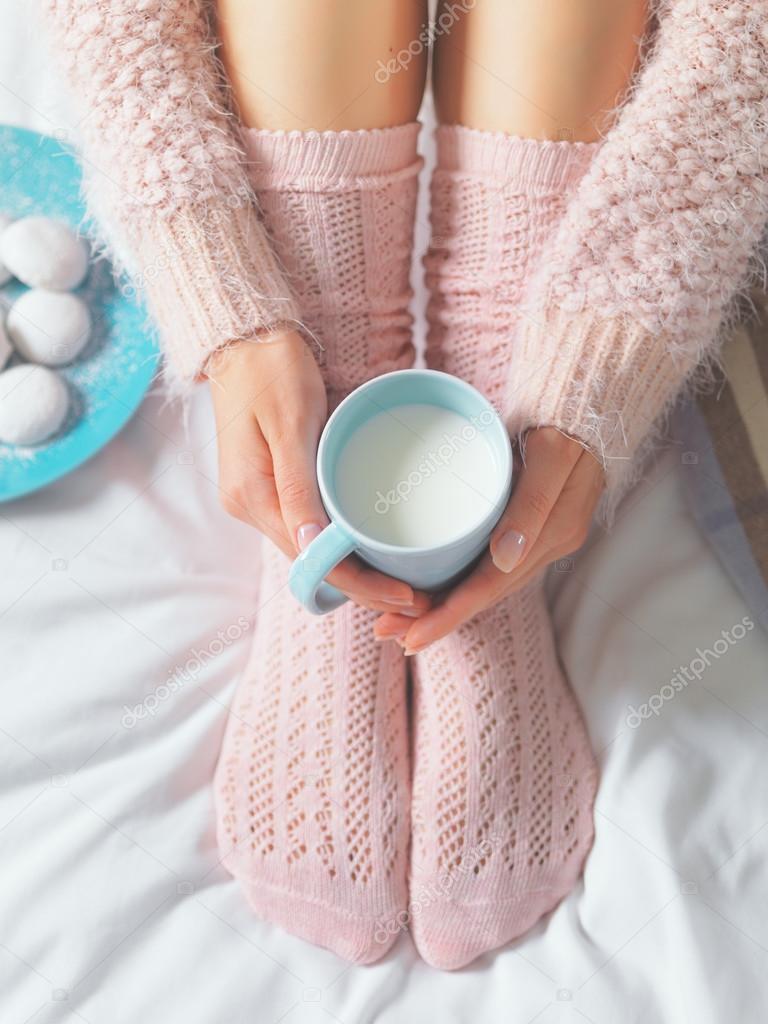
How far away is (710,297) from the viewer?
63 centimetres

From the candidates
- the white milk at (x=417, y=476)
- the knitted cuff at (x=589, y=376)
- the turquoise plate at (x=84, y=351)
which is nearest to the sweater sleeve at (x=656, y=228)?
the knitted cuff at (x=589, y=376)

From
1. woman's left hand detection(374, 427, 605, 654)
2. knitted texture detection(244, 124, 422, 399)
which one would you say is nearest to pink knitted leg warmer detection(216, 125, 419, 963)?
knitted texture detection(244, 124, 422, 399)

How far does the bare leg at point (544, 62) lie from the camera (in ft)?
1.98

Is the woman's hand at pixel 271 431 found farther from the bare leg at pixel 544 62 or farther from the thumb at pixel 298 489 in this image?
the bare leg at pixel 544 62

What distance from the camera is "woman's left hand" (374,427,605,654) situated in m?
0.56

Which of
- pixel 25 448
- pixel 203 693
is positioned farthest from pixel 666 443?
pixel 25 448

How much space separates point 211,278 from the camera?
2.06ft

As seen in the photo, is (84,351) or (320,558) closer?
(320,558)

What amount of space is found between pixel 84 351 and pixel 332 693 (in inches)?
15.6

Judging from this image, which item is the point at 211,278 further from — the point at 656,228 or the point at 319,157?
the point at 656,228

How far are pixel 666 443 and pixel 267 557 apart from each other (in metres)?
0.37

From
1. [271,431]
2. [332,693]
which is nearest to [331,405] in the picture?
[271,431]

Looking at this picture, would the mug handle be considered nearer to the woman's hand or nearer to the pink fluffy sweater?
the woman's hand

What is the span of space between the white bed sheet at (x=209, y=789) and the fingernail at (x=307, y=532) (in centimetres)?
24
